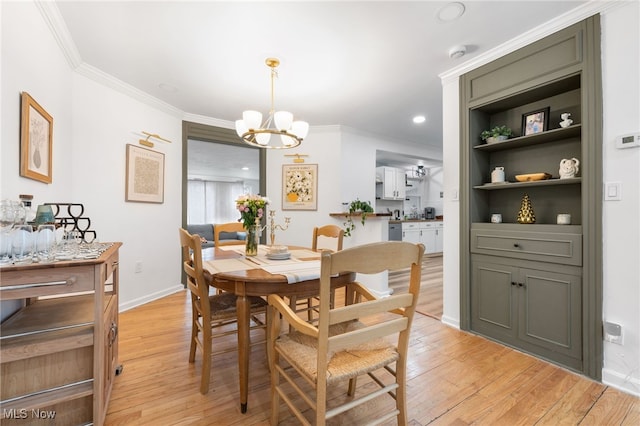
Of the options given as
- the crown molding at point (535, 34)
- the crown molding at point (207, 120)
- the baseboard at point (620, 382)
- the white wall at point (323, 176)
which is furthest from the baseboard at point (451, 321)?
the crown molding at point (207, 120)

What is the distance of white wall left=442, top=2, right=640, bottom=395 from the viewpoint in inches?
65.6

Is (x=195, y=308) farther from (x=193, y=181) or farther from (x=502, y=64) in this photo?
(x=193, y=181)

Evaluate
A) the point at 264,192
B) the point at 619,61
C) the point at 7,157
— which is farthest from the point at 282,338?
the point at 264,192

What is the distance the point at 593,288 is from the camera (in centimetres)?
179

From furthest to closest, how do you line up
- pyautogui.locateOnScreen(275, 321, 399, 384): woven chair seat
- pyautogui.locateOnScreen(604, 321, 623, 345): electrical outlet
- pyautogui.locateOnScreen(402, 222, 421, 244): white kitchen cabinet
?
pyautogui.locateOnScreen(402, 222, 421, 244): white kitchen cabinet, pyautogui.locateOnScreen(604, 321, 623, 345): electrical outlet, pyautogui.locateOnScreen(275, 321, 399, 384): woven chair seat

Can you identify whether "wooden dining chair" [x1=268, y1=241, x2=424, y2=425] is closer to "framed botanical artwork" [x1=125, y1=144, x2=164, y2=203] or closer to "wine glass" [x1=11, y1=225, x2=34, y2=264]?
"wine glass" [x1=11, y1=225, x2=34, y2=264]

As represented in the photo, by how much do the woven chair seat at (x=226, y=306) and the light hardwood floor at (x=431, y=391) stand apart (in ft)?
1.37

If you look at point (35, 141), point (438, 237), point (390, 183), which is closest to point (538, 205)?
point (35, 141)

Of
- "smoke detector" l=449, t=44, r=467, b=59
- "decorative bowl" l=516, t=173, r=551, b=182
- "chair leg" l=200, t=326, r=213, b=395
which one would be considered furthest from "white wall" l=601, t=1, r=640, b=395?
"chair leg" l=200, t=326, r=213, b=395

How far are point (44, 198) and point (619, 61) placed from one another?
3.82 metres

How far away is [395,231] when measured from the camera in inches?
247

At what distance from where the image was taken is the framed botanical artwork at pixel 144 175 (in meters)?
3.07

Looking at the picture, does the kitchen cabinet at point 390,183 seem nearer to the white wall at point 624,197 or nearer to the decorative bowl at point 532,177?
the decorative bowl at point 532,177

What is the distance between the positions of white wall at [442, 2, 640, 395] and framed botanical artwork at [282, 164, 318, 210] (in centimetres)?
323
